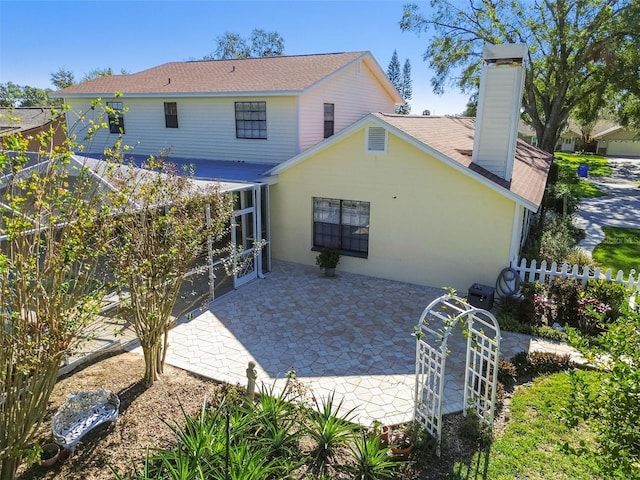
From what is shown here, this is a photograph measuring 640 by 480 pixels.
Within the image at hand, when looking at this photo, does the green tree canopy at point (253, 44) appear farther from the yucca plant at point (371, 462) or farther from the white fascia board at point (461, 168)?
the yucca plant at point (371, 462)

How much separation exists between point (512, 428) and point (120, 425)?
6.16 meters

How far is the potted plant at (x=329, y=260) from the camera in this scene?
1359cm

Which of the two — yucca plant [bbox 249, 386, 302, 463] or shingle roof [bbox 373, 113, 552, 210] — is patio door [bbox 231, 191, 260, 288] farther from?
yucca plant [bbox 249, 386, 302, 463]

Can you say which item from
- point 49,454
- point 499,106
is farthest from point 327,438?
point 499,106

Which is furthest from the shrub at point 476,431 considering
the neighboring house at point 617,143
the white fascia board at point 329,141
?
the neighboring house at point 617,143

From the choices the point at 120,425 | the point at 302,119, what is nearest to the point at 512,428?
the point at 120,425

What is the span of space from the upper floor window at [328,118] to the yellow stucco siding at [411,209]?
475 centimetres

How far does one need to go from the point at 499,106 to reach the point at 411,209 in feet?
11.8

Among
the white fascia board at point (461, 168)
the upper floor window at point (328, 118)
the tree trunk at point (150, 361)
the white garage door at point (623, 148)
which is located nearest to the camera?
the tree trunk at point (150, 361)

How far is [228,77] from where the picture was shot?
60.4 feet

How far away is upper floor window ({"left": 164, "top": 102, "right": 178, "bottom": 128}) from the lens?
1828cm

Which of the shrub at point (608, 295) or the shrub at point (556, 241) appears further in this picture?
the shrub at point (556, 241)

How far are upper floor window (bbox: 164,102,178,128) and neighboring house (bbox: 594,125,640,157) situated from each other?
194 feet

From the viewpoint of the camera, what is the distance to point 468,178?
38.5 feet
